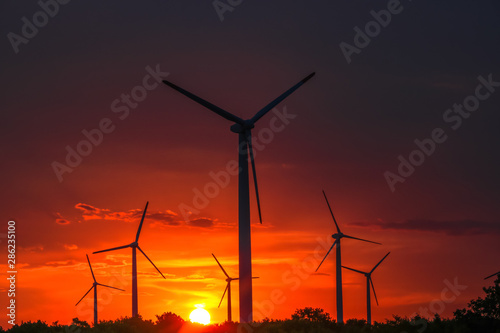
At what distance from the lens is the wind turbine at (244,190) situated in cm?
7056

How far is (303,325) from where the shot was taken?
7462cm

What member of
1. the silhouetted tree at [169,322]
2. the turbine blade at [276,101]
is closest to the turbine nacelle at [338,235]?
the turbine blade at [276,101]

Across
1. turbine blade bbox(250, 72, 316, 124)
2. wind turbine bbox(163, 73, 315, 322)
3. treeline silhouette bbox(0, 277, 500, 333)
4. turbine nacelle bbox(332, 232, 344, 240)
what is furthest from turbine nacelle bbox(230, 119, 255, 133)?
turbine nacelle bbox(332, 232, 344, 240)

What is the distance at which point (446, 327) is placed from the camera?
64438 millimetres

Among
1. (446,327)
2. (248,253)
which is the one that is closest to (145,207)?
(248,253)

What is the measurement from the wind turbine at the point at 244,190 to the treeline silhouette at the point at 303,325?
9.89 feet

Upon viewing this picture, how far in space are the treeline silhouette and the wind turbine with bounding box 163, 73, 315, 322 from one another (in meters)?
3.01

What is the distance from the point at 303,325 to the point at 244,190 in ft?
51.0

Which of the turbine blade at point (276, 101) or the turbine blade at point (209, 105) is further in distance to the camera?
the turbine blade at point (276, 101)

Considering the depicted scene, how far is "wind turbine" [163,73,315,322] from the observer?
7056cm

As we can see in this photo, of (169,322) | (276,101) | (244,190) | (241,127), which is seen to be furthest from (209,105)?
(169,322)

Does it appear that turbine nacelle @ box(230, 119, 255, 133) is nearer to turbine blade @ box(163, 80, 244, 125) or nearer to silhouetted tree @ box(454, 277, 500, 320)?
turbine blade @ box(163, 80, 244, 125)

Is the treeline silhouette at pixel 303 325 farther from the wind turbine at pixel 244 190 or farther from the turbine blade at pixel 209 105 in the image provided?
the turbine blade at pixel 209 105

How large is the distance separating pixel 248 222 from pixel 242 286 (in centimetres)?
693
